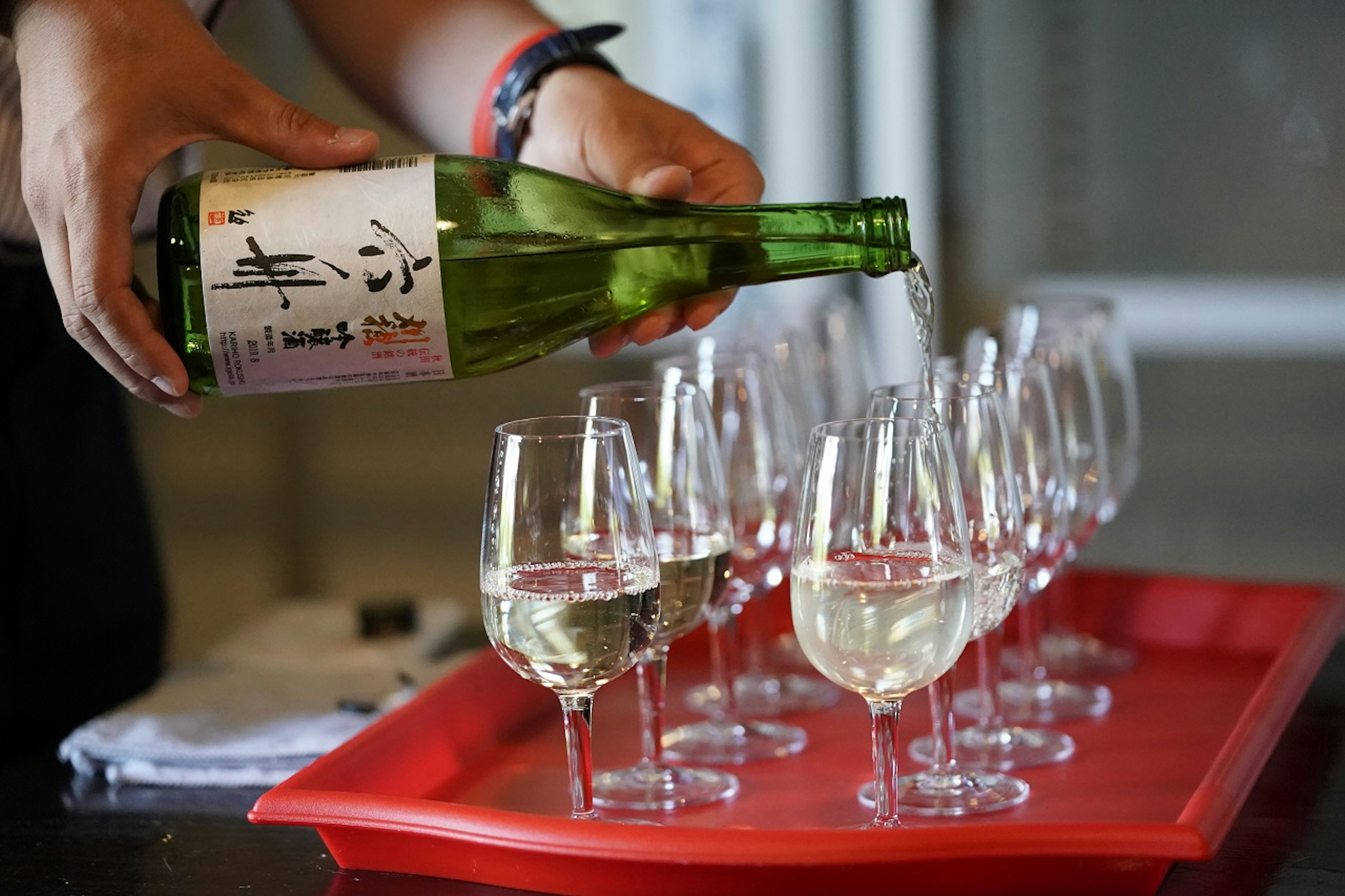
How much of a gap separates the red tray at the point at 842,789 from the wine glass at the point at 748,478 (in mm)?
55

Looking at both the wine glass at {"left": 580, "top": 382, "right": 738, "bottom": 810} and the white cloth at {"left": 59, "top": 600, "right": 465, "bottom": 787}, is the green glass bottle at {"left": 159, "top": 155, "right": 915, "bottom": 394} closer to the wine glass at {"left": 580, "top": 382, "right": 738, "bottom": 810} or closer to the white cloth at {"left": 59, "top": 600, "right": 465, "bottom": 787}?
the wine glass at {"left": 580, "top": 382, "right": 738, "bottom": 810}

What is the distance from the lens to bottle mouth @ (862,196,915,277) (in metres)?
1.02

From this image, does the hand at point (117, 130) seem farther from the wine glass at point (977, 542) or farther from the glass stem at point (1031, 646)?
the glass stem at point (1031, 646)

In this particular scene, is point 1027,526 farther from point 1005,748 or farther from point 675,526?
point 675,526

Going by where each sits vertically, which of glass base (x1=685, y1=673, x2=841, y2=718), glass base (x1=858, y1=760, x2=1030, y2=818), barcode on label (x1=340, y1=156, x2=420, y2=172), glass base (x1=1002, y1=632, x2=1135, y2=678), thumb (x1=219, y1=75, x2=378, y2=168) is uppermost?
thumb (x1=219, y1=75, x2=378, y2=168)

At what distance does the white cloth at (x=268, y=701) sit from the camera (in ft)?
3.51

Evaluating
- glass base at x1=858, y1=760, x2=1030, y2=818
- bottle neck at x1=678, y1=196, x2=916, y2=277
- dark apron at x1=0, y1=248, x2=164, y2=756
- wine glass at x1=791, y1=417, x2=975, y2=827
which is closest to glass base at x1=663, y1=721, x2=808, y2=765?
glass base at x1=858, y1=760, x2=1030, y2=818

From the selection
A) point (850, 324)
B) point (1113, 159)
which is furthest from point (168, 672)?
point (1113, 159)

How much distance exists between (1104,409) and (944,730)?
16.4 inches

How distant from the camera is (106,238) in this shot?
35.3 inches

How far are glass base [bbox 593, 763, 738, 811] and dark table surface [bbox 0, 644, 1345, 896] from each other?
16 centimetres

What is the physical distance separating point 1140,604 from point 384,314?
2.63 feet

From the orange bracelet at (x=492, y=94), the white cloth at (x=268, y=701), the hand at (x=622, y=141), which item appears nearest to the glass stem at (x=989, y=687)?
the hand at (x=622, y=141)

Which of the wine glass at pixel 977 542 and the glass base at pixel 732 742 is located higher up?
the wine glass at pixel 977 542
